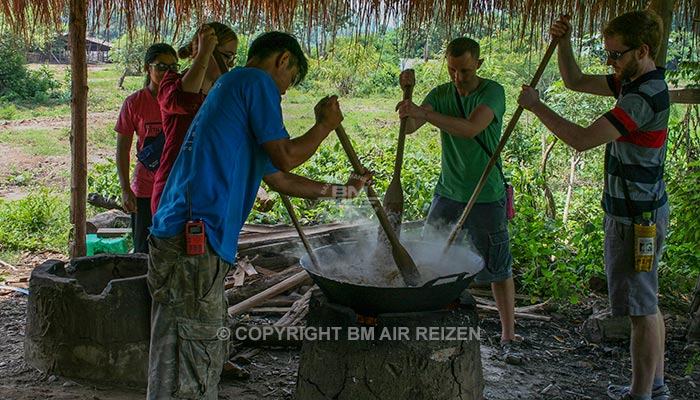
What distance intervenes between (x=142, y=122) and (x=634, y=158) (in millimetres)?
2778

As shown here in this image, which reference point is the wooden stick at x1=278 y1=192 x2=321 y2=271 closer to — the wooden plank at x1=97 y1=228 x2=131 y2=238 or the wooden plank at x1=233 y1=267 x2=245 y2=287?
the wooden plank at x1=233 y1=267 x2=245 y2=287

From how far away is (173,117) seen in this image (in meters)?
3.10

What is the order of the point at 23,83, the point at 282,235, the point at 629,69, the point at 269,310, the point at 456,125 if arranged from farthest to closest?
1. the point at 23,83
2. the point at 282,235
3. the point at 269,310
4. the point at 456,125
5. the point at 629,69

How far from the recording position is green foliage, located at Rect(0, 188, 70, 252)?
6152mm

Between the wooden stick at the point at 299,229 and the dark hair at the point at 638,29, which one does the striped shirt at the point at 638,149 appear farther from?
the wooden stick at the point at 299,229

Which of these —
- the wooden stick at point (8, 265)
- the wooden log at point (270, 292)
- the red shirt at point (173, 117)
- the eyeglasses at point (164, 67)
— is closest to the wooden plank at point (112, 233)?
the wooden stick at point (8, 265)

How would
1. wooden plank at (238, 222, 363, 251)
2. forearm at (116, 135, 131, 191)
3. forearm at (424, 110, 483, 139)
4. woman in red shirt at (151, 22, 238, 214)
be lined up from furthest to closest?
wooden plank at (238, 222, 363, 251)
forearm at (116, 135, 131, 191)
forearm at (424, 110, 483, 139)
woman in red shirt at (151, 22, 238, 214)

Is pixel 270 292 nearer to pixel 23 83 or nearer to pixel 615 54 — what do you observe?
pixel 615 54

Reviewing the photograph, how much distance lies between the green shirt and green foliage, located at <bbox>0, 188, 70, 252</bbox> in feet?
13.9

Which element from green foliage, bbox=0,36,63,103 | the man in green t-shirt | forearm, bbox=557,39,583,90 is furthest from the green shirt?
green foliage, bbox=0,36,63,103

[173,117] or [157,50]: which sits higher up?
[157,50]

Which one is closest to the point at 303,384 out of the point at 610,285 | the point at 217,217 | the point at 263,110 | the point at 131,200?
the point at 217,217

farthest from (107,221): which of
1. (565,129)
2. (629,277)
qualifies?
(629,277)

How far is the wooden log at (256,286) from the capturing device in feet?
14.6
